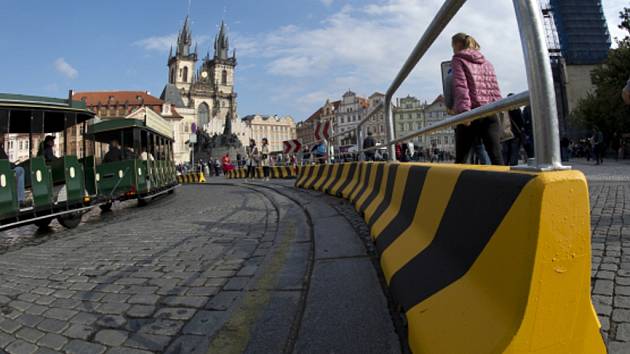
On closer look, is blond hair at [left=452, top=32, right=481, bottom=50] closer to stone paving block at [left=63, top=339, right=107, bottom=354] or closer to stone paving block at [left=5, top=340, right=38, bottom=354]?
stone paving block at [left=63, top=339, right=107, bottom=354]

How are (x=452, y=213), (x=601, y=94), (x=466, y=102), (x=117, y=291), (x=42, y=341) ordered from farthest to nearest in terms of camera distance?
(x=601, y=94), (x=466, y=102), (x=117, y=291), (x=42, y=341), (x=452, y=213)

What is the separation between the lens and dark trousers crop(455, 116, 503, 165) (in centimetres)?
450

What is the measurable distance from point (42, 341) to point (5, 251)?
4.36 metres

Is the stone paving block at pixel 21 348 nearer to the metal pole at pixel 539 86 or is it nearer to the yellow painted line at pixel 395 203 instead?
the yellow painted line at pixel 395 203

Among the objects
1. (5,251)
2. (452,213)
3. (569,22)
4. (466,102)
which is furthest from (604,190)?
(569,22)

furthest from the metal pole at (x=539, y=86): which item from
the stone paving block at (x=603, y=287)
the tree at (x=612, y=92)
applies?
the tree at (x=612, y=92)

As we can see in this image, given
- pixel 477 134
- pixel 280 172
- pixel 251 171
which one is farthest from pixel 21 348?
pixel 251 171

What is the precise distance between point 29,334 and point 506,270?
272 centimetres

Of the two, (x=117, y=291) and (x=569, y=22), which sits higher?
(x=569, y=22)

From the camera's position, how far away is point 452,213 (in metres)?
1.80

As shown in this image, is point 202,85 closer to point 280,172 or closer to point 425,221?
point 280,172

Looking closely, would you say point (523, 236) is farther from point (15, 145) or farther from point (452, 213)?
point (15, 145)

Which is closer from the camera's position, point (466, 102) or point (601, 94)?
point (466, 102)

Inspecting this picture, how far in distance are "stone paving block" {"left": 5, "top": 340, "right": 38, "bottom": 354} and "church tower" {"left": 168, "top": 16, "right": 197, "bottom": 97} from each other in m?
122
